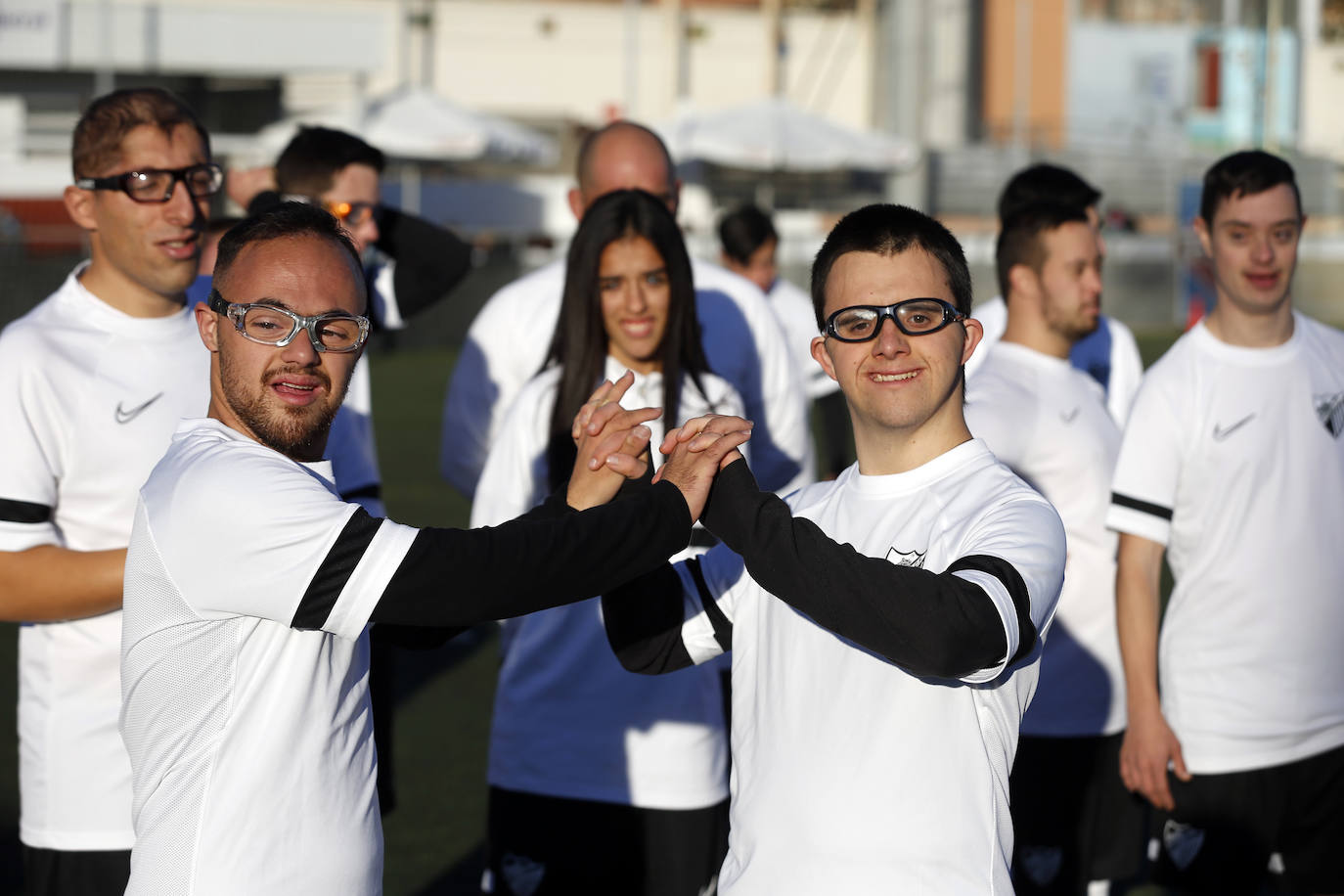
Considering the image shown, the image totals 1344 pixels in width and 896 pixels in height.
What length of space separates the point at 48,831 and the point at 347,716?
1.15m

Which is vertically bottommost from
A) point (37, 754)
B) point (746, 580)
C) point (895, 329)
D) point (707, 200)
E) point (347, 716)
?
point (37, 754)

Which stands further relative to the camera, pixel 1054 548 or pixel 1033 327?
pixel 1033 327

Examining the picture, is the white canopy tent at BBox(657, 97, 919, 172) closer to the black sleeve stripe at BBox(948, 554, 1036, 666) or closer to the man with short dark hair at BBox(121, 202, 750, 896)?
the man with short dark hair at BBox(121, 202, 750, 896)

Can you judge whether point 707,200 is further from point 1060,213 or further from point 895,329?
point 895,329

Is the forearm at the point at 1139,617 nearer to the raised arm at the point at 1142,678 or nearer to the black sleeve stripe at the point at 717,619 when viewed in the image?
the raised arm at the point at 1142,678

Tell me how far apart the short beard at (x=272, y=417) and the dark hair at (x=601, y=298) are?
4.70 ft

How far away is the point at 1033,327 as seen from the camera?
4527 mm

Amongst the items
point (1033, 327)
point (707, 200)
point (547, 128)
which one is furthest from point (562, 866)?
point (547, 128)

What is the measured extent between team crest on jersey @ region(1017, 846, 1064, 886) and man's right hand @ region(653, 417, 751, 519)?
207cm

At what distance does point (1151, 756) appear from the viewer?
153 inches

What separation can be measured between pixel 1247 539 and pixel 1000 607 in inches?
72.4

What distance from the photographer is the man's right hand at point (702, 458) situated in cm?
269

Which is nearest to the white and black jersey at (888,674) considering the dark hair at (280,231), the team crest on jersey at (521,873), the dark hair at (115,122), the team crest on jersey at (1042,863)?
the dark hair at (280,231)

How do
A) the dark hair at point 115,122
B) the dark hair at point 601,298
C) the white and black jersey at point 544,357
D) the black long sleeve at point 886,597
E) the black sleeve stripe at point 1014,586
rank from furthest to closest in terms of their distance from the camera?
the white and black jersey at point 544,357 < the dark hair at point 601,298 < the dark hair at point 115,122 < the black sleeve stripe at point 1014,586 < the black long sleeve at point 886,597
